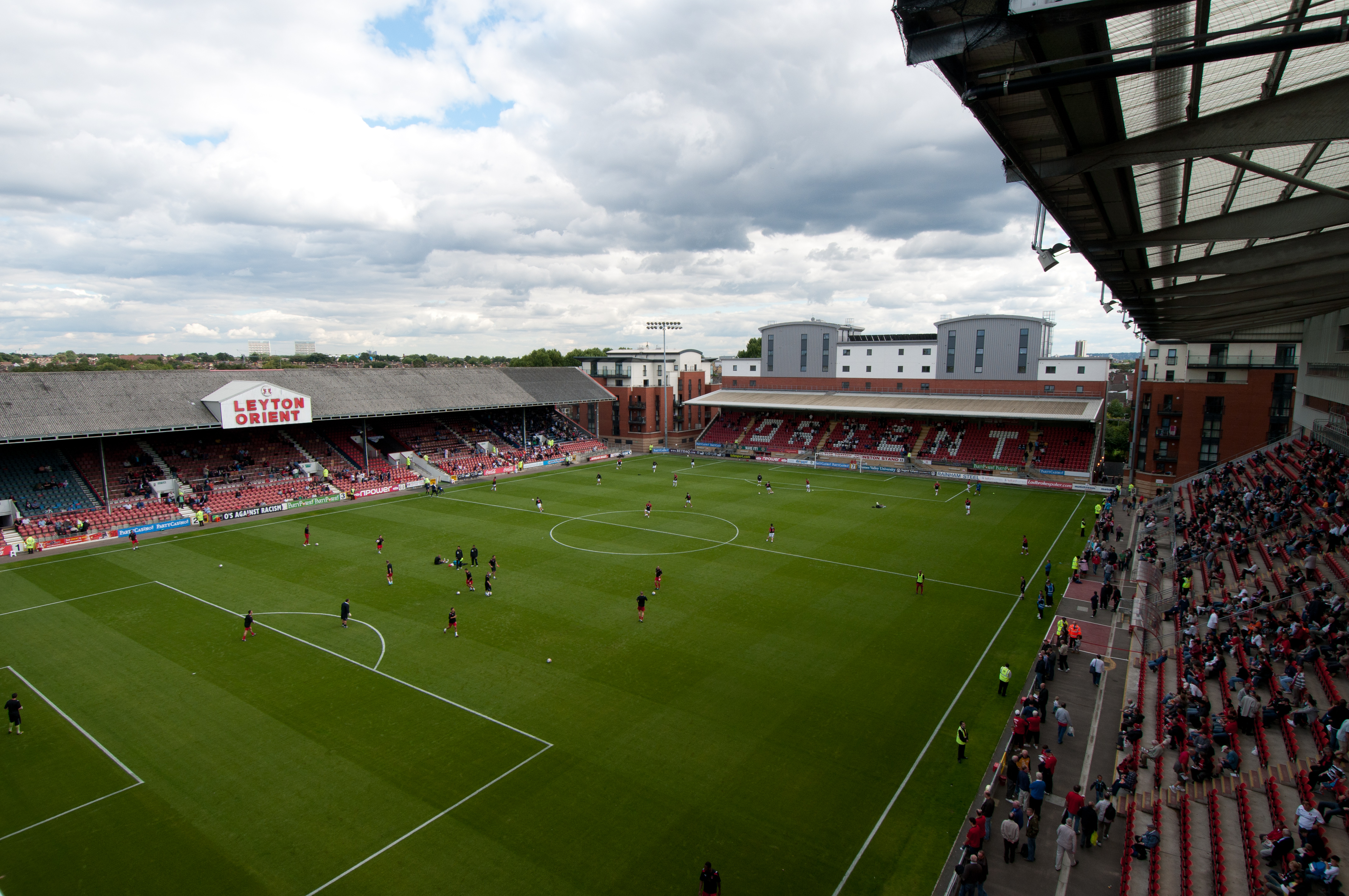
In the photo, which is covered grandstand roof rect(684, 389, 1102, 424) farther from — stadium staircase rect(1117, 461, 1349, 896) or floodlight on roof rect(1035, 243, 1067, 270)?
floodlight on roof rect(1035, 243, 1067, 270)

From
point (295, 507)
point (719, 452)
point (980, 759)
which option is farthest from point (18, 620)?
point (719, 452)


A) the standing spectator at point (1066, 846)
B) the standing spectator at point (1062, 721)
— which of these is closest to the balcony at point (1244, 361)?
the standing spectator at point (1062, 721)

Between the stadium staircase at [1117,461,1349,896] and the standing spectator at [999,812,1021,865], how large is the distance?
1553mm

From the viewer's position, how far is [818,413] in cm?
6562

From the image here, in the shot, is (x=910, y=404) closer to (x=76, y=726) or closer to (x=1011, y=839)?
(x=1011, y=839)

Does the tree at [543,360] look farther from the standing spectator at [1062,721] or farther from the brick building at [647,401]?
the standing spectator at [1062,721]

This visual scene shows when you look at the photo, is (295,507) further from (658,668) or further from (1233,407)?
(1233,407)

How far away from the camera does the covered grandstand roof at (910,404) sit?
50.4 m

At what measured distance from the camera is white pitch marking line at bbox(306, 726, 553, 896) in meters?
11.1

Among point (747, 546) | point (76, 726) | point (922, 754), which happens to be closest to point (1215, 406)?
point (747, 546)

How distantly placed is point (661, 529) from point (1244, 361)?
42.1 metres

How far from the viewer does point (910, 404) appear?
58062 millimetres

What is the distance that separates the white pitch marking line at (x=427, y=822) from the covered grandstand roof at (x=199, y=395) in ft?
107

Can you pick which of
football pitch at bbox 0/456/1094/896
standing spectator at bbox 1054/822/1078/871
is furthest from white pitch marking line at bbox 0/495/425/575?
standing spectator at bbox 1054/822/1078/871
